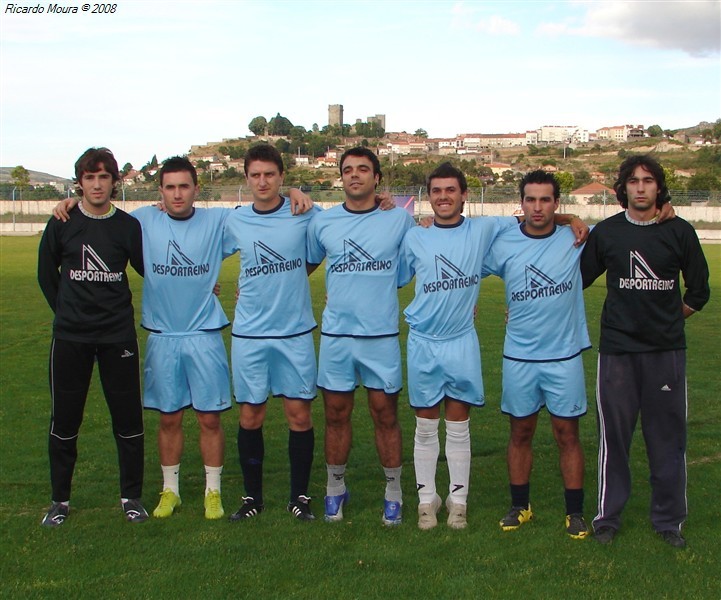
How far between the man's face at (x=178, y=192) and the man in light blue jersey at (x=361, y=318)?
851 millimetres

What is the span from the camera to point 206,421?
5.26 m

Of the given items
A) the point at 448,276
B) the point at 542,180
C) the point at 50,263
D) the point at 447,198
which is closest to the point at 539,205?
the point at 542,180

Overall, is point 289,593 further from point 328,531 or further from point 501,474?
point 501,474

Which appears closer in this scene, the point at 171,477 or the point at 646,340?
the point at 646,340

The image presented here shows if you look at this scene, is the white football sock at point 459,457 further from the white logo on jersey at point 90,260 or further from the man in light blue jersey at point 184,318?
the white logo on jersey at point 90,260

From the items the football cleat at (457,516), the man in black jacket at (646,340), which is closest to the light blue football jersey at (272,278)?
the football cleat at (457,516)

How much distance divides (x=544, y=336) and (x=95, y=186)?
2.95 m

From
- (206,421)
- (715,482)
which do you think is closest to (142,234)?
(206,421)

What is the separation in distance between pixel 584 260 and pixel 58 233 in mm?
3309

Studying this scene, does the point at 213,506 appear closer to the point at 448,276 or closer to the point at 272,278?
the point at 272,278

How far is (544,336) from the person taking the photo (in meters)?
4.82

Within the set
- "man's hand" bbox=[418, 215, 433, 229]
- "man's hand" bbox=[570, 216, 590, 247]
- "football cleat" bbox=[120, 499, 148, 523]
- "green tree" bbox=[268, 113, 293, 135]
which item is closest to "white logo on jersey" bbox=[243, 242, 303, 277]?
"man's hand" bbox=[418, 215, 433, 229]

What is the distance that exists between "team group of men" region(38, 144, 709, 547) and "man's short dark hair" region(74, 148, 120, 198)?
0.01 meters

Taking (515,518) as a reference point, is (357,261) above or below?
above
